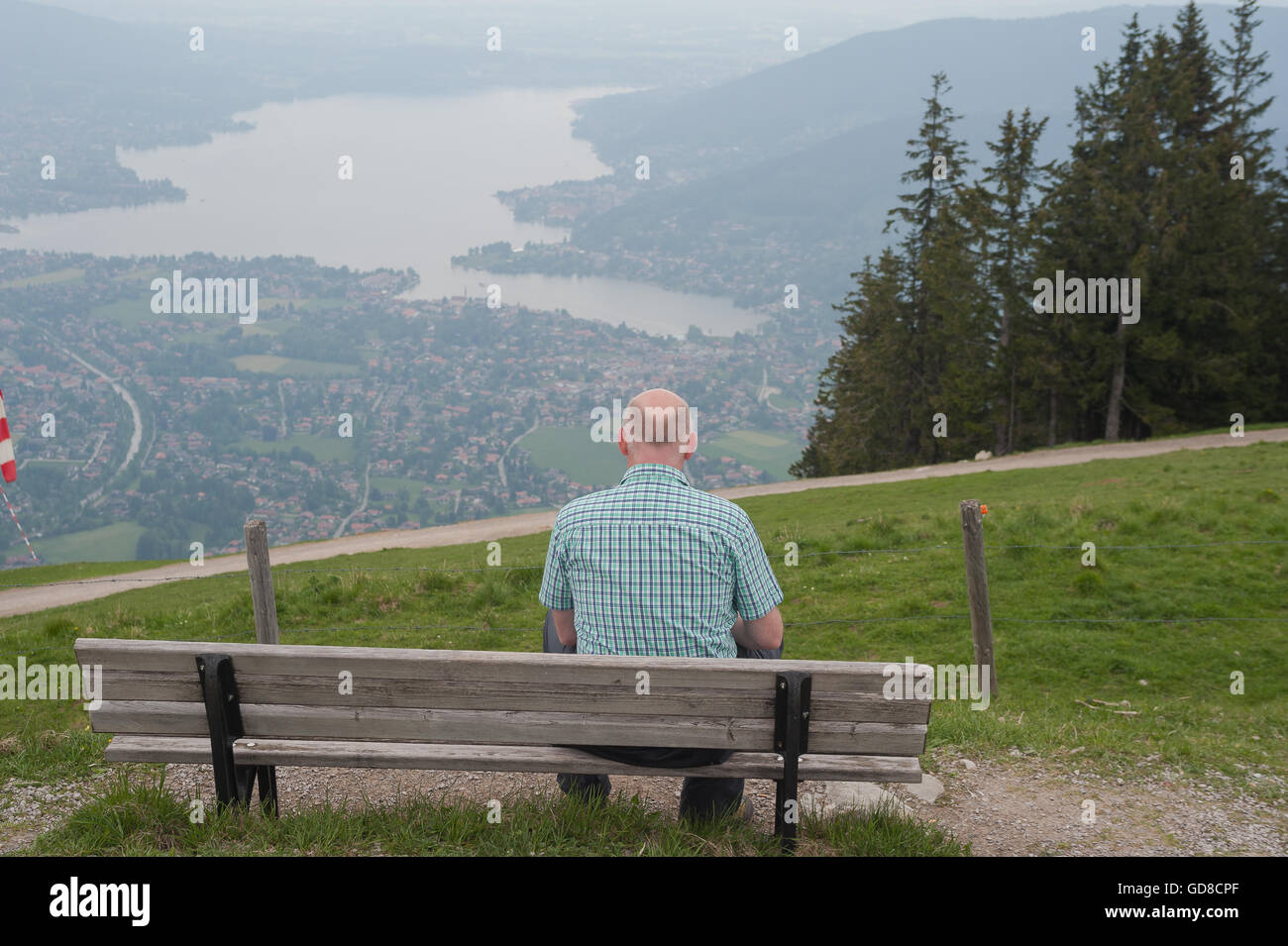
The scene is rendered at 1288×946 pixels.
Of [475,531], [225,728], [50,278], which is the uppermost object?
[50,278]

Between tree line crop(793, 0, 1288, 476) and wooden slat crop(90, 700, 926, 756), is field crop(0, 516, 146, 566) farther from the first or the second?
wooden slat crop(90, 700, 926, 756)

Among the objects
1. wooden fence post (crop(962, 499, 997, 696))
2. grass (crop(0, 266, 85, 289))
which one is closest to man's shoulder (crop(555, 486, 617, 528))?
wooden fence post (crop(962, 499, 997, 696))

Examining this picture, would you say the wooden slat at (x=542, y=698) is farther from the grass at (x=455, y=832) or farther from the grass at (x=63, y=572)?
the grass at (x=63, y=572)

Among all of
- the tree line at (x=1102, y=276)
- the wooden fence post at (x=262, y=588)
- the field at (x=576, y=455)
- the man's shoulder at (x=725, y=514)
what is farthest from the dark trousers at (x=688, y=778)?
the field at (x=576, y=455)

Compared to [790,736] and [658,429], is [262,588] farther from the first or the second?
[790,736]

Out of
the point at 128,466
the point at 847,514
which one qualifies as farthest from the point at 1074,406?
the point at 128,466

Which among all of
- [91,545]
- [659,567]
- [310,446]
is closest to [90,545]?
[91,545]
